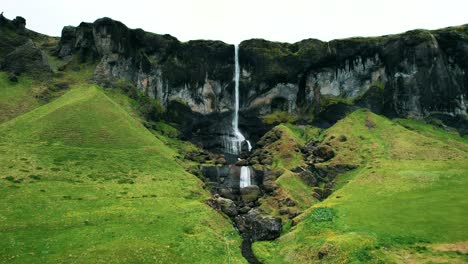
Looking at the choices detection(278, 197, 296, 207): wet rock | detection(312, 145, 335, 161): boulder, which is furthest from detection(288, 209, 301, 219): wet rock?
detection(312, 145, 335, 161): boulder

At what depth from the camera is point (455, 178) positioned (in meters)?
73.0

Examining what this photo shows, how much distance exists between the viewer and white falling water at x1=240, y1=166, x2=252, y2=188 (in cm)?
9681

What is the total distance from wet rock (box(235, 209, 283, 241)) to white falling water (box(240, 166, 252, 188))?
2918 centimetres

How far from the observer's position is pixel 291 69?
462 ft

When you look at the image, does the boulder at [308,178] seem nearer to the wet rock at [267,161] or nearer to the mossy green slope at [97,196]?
the wet rock at [267,161]

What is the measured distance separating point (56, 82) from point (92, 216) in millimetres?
84340

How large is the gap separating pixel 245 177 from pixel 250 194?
13.1 metres

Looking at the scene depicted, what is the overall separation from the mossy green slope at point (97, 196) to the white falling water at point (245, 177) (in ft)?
54.8

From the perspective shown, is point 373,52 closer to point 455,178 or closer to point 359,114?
point 359,114

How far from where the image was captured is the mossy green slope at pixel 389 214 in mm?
45219

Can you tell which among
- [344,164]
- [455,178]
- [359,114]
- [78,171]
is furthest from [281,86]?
[78,171]

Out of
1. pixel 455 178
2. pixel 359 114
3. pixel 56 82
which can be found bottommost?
pixel 455 178

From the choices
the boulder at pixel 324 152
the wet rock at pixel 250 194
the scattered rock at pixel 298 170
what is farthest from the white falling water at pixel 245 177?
the boulder at pixel 324 152

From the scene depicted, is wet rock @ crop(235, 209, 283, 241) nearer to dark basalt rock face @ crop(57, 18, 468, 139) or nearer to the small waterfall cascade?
the small waterfall cascade
